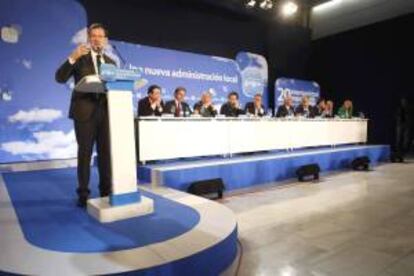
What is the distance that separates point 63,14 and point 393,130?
715cm

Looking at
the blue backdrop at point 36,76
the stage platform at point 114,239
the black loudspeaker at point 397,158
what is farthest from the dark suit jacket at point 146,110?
the black loudspeaker at point 397,158

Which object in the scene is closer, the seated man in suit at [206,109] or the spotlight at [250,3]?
the seated man in suit at [206,109]

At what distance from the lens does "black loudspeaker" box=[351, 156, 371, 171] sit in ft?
18.5

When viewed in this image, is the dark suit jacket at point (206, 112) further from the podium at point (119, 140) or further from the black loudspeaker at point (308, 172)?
the podium at point (119, 140)

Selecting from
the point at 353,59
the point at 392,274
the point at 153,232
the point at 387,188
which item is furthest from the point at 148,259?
the point at 353,59

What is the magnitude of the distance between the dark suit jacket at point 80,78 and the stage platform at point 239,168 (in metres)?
1.22

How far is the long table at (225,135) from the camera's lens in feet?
12.2

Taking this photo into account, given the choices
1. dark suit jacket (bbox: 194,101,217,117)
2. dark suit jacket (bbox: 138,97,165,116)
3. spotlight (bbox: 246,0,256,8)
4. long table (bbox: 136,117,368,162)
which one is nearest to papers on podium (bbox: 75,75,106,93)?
long table (bbox: 136,117,368,162)

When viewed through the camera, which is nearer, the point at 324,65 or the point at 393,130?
the point at 393,130

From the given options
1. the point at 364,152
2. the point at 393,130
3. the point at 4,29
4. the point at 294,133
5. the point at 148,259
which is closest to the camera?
the point at 148,259

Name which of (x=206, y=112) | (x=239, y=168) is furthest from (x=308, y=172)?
(x=206, y=112)

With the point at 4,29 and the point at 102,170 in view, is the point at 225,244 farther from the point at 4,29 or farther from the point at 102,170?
the point at 4,29

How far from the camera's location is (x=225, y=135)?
4.37 meters

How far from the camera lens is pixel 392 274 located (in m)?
1.77
